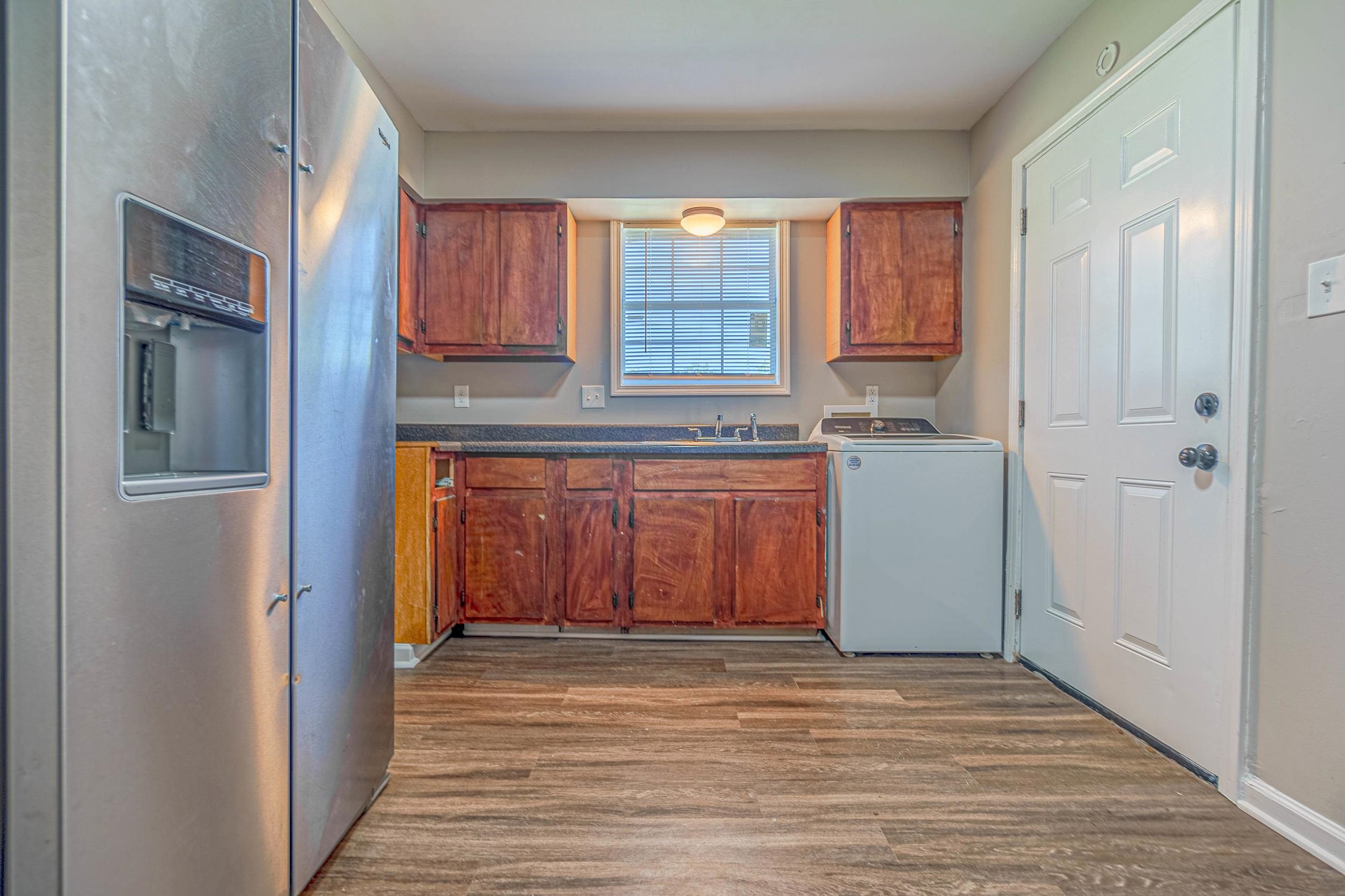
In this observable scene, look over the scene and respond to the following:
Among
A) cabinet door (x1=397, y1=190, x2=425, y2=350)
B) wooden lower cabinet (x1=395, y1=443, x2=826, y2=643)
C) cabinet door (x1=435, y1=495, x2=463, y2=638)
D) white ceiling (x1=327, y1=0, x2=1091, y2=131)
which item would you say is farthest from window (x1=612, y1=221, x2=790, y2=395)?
cabinet door (x1=435, y1=495, x2=463, y2=638)

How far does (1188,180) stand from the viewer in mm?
1646

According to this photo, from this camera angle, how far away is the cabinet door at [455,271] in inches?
115

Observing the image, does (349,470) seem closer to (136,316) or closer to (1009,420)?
(136,316)

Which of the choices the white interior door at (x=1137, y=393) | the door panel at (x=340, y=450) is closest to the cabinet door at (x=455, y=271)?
the door panel at (x=340, y=450)

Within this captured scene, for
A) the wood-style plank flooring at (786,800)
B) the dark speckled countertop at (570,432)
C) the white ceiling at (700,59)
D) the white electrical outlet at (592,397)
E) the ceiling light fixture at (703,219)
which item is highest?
the white ceiling at (700,59)

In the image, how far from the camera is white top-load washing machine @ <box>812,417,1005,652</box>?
2.50 metres

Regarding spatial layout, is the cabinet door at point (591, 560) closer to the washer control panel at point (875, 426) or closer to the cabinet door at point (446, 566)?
the cabinet door at point (446, 566)

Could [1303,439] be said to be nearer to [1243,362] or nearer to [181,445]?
[1243,362]

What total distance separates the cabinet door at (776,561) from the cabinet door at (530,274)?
1273 millimetres

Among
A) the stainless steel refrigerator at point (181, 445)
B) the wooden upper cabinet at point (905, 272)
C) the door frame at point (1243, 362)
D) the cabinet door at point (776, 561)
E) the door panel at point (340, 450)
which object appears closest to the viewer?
the stainless steel refrigerator at point (181, 445)

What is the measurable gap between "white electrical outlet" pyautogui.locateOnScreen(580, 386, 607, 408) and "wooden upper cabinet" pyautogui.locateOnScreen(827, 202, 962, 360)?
4.39ft

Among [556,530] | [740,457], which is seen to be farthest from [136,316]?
[740,457]

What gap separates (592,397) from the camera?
10.6 feet

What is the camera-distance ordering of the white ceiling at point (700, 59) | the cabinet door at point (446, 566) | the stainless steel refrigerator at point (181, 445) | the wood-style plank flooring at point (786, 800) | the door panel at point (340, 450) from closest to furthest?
1. the stainless steel refrigerator at point (181, 445)
2. the door panel at point (340, 450)
3. the wood-style plank flooring at point (786, 800)
4. the white ceiling at point (700, 59)
5. the cabinet door at point (446, 566)
